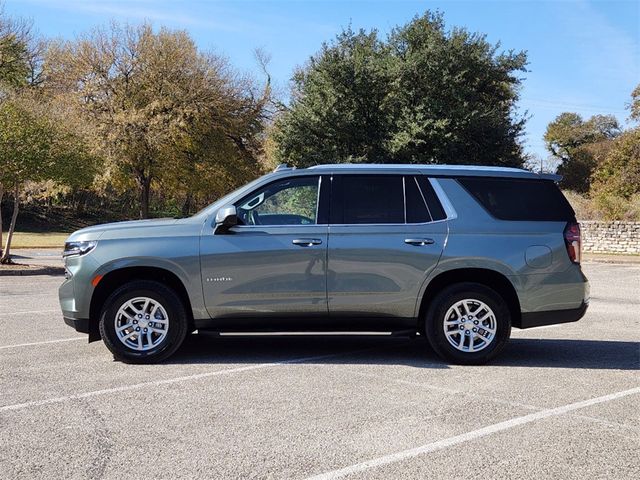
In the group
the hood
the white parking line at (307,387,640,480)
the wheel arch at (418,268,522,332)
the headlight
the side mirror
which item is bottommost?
the white parking line at (307,387,640,480)

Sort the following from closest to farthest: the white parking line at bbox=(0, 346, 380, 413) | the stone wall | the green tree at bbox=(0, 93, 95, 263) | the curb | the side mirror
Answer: the white parking line at bbox=(0, 346, 380, 413), the side mirror, the curb, the green tree at bbox=(0, 93, 95, 263), the stone wall

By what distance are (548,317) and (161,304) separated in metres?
3.84

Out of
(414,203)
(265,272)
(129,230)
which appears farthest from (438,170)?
(129,230)

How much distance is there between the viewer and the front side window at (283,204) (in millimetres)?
6898

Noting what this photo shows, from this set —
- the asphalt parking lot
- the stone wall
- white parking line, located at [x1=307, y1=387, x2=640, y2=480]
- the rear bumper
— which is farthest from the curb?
the stone wall

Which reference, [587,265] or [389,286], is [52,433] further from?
[587,265]

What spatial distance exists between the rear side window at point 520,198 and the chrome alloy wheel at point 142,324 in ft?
10.9

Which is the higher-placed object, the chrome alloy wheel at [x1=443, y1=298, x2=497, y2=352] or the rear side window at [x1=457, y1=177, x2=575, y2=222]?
the rear side window at [x1=457, y1=177, x2=575, y2=222]

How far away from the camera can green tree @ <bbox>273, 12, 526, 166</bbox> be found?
32906 millimetres

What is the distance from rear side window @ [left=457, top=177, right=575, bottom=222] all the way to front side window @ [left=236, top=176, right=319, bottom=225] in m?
1.56

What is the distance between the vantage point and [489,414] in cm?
516

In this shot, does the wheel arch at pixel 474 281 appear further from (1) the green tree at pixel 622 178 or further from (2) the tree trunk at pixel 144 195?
(2) the tree trunk at pixel 144 195

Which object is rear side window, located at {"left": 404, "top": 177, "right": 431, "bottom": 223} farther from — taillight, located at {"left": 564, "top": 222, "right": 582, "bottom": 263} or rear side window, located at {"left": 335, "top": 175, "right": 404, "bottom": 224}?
taillight, located at {"left": 564, "top": 222, "right": 582, "bottom": 263}

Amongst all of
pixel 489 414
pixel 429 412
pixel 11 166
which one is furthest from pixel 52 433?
pixel 11 166
